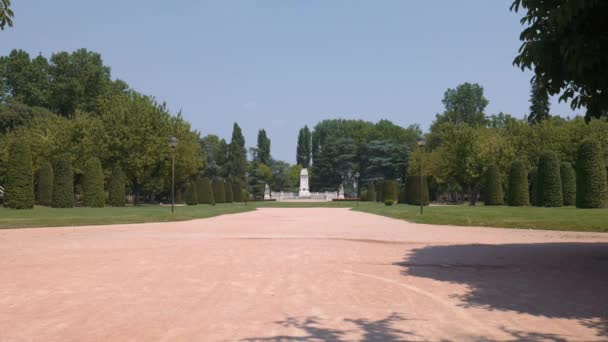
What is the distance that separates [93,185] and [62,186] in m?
2.54

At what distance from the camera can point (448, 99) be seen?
95.9 metres

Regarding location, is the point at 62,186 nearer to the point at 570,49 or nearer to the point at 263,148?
the point at 570,49

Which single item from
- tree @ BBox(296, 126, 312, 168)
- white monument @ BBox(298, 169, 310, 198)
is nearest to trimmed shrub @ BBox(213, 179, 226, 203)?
white monument @ BBox(298, 169, 310, 198)

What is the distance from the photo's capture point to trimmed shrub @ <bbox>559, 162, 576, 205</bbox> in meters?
37.2

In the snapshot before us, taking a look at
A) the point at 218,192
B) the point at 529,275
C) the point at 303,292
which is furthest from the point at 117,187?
the point at 529,275

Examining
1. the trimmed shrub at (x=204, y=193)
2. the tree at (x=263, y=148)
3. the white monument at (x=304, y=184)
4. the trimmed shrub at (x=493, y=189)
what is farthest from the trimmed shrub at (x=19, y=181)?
the tree at (x=263, y=148)

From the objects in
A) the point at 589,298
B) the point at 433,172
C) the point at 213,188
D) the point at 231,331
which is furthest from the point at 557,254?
the point at 433,172

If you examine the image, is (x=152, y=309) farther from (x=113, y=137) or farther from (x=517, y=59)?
(x=113, y=137)

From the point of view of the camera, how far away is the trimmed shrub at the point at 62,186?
129 feet

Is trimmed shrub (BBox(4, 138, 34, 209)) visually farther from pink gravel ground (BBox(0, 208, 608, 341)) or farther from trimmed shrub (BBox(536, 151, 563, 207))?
trimmed shrub (BBox(536, 151, 563, 207))

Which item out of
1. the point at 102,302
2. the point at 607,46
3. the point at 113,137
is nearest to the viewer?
the point at 102,302

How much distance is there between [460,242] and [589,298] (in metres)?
7.51

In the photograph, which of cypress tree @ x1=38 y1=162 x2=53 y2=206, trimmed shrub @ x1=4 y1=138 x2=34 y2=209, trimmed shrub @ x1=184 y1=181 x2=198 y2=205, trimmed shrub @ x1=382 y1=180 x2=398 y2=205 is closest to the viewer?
trimmed shrub @ x1=4 y1=138 x2=34 y2=209

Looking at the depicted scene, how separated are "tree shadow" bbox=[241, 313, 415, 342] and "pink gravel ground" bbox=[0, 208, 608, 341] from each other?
2 centimetres
